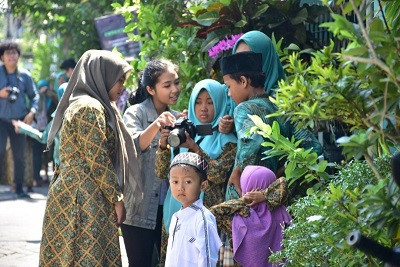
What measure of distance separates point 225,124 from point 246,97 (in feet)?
0.91

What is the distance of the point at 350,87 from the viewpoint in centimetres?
450

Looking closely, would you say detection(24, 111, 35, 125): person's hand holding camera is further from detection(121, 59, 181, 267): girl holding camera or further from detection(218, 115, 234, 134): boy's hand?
detection(218, 115, 234, 134): boy's hand

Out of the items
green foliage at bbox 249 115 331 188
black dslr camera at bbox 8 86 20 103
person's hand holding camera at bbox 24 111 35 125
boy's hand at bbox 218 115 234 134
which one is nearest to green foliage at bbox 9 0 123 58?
black dslr camera at bbox 8 86 20 103

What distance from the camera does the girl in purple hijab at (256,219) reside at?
6293 millimetres

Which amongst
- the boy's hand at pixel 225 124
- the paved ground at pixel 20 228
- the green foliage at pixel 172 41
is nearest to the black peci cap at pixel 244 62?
the boy's hand at pixel 225 124

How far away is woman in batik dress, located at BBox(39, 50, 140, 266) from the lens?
657cm

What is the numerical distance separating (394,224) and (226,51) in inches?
152

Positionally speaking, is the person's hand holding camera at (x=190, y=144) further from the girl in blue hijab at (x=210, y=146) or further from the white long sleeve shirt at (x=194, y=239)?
the white long sleeve shirt at (x=194, y=239)

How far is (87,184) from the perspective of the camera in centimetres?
665

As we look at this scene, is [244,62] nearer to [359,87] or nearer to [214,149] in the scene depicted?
[214,149]

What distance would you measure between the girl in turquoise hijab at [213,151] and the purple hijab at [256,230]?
24.2 inches

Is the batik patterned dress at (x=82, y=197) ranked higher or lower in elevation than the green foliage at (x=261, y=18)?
lower

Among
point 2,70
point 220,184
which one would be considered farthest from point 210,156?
point 2,70

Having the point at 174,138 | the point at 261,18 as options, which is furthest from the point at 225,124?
the point at 261,18
